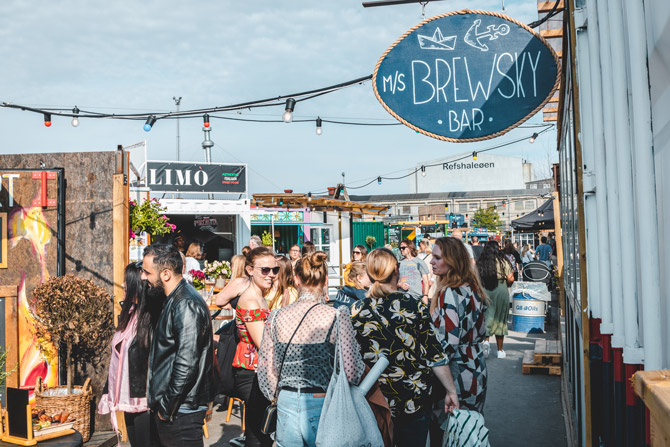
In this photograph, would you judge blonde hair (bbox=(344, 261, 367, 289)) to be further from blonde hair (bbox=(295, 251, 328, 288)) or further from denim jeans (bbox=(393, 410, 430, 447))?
denim jeans (bbox=(393, 410, 430, 447))

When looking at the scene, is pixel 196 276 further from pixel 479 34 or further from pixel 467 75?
pixel 479 34

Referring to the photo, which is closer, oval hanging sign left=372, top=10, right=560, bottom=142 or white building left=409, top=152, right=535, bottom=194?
oval hanging sign left=372, top=10, right=560, bottom=142

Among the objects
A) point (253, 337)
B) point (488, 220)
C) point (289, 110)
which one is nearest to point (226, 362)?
point (253, 337)

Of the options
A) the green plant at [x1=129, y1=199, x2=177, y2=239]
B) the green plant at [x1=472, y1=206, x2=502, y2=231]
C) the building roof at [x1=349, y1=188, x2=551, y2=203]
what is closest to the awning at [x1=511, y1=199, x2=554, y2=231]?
the green plant at [x1=129, y1=199, x2=177, y2=239]

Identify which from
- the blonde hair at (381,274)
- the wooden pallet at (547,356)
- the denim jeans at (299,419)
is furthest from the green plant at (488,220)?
the denim jeans at (299,419)

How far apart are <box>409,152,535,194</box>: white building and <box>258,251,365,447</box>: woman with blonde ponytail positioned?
68789mm

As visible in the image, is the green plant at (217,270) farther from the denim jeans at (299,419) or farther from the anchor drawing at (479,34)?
the anchor drawing at (479,34)

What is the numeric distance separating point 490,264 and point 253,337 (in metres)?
5.22

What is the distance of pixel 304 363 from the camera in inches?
120

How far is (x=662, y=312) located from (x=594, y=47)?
3.84 feet

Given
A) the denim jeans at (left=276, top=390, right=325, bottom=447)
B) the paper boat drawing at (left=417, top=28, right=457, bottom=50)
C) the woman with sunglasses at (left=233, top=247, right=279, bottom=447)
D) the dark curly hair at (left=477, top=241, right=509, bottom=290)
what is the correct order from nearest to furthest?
the denim jeans at (left=276, top=390, right=325, bottom=447) → the paper boat drawing at (left=417, top=28, right=457, bottom=50) → the woman with sunglasses at (left=233, top=247, right=279, bottom=447) → the dark curly hair at (left=477, top=241, right=509, bottom=290)

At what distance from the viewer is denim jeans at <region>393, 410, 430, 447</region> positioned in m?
3.28

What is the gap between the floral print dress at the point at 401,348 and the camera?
10.6 ft

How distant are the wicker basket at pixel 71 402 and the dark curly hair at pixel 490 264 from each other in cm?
534
